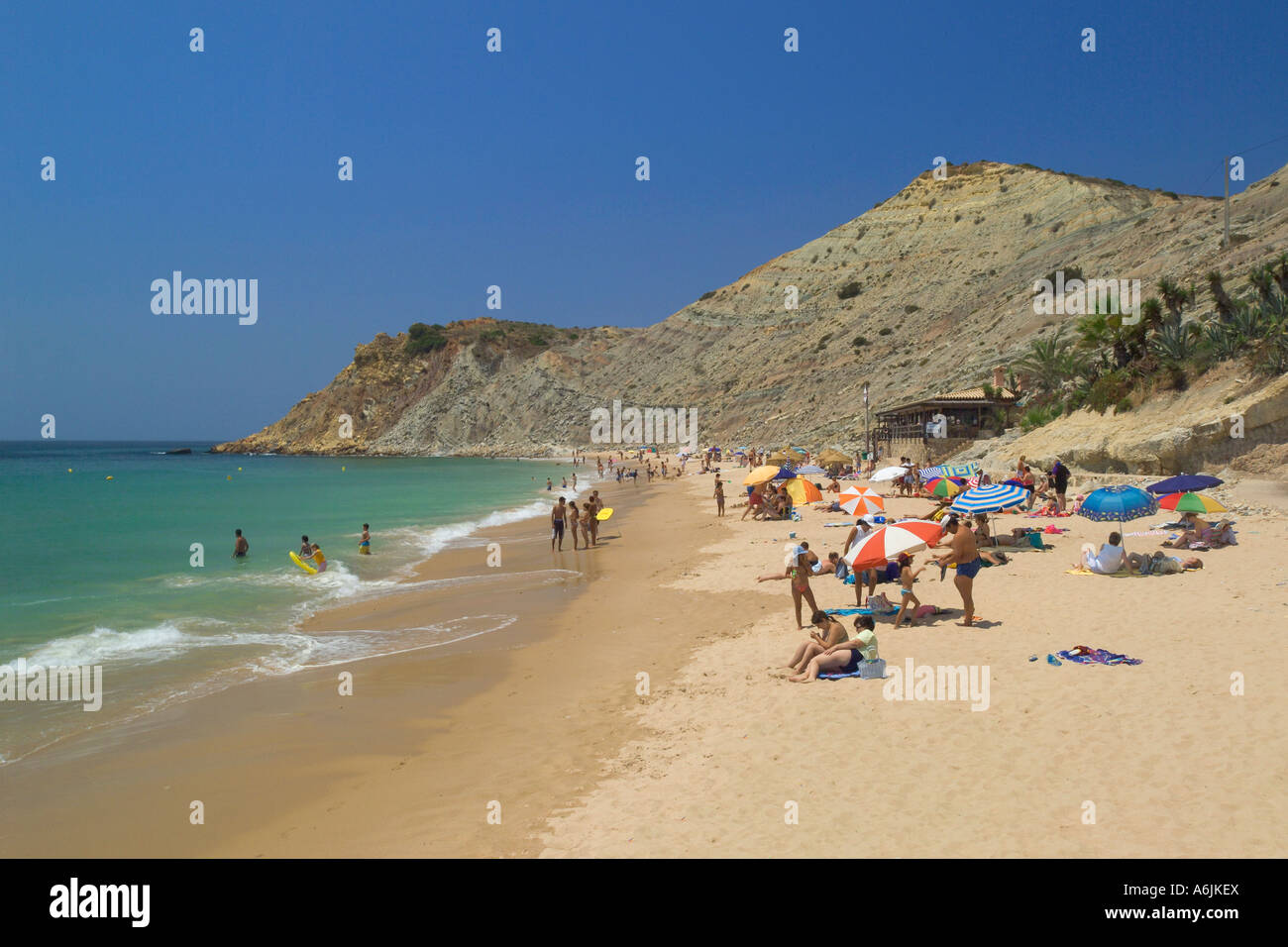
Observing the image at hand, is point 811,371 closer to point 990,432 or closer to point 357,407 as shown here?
point 990,432

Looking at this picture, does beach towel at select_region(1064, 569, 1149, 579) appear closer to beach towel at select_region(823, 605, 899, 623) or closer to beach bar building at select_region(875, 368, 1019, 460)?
beach towel at select_region(823, 605, 899, 623)

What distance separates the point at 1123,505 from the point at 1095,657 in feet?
19.4

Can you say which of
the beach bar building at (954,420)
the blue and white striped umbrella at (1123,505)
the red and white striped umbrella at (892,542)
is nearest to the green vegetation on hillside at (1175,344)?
the beach bar building at (954,420)

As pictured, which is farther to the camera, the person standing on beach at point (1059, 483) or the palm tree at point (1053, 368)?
the palm tree at point (1053, 368)

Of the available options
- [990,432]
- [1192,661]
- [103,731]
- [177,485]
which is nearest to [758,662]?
[1192,661]

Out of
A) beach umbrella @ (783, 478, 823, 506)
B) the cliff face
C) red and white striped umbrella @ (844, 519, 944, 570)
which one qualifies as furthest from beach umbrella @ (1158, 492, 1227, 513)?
the cliff face

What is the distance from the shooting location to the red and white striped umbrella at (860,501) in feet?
55.9

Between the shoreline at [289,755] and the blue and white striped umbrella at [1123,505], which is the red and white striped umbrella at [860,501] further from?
the shoreline at [289,755]

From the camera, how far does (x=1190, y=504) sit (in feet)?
41.3

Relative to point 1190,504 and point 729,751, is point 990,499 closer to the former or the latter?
point 1190,504

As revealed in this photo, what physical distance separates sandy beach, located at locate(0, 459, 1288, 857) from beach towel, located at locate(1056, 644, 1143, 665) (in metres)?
0.20

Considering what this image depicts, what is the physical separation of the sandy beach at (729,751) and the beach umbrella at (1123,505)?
5.13 ft
